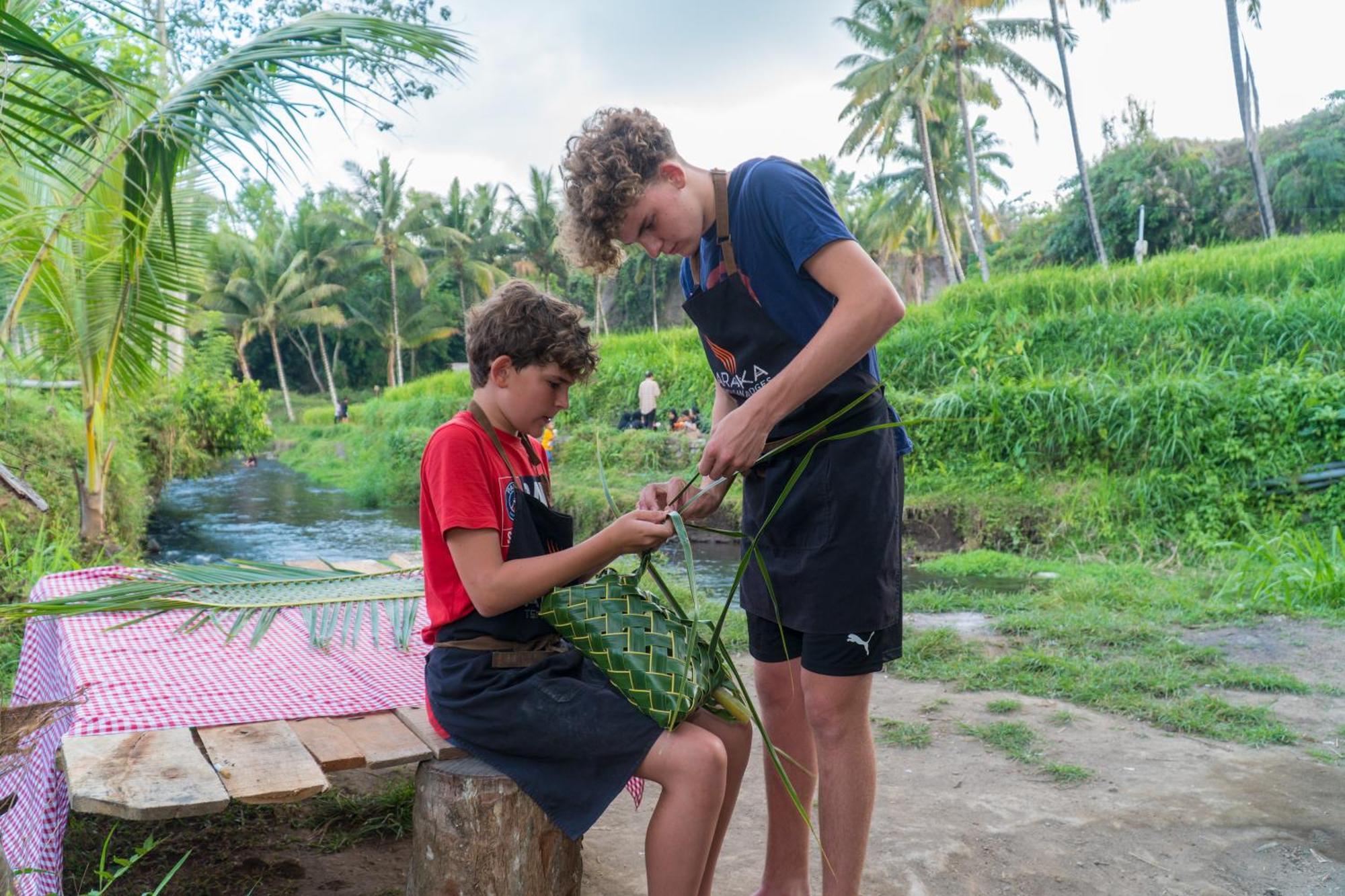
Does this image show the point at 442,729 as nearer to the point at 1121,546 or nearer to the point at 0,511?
the point at 0,511

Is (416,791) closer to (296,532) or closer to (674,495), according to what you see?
(674,495)

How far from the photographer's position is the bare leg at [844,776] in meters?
1.98

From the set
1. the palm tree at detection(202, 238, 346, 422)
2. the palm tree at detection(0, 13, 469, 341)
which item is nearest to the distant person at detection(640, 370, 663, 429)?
the palm tree at detection(0, 13, 469, 341)

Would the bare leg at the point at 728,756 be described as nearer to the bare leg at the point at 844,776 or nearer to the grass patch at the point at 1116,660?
the bare leg at the point at 844,776

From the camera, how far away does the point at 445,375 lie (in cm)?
2619

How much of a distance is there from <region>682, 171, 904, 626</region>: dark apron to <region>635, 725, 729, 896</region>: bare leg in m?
0.32

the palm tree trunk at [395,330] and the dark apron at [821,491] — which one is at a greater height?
the palm tree trunk at [395,330]

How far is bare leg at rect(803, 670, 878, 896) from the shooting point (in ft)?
6.50

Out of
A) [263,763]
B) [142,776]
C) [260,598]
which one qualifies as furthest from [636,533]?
[260,598]

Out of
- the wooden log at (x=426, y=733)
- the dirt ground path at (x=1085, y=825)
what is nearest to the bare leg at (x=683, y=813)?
the wooden log at (x=426, y=733)

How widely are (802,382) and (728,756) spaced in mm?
810

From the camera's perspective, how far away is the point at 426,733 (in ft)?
7.38

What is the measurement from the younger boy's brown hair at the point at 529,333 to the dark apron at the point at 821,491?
0.25 m

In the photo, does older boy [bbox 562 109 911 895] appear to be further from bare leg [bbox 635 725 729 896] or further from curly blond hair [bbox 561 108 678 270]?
bare leg [bbox 635 725 729 896]
